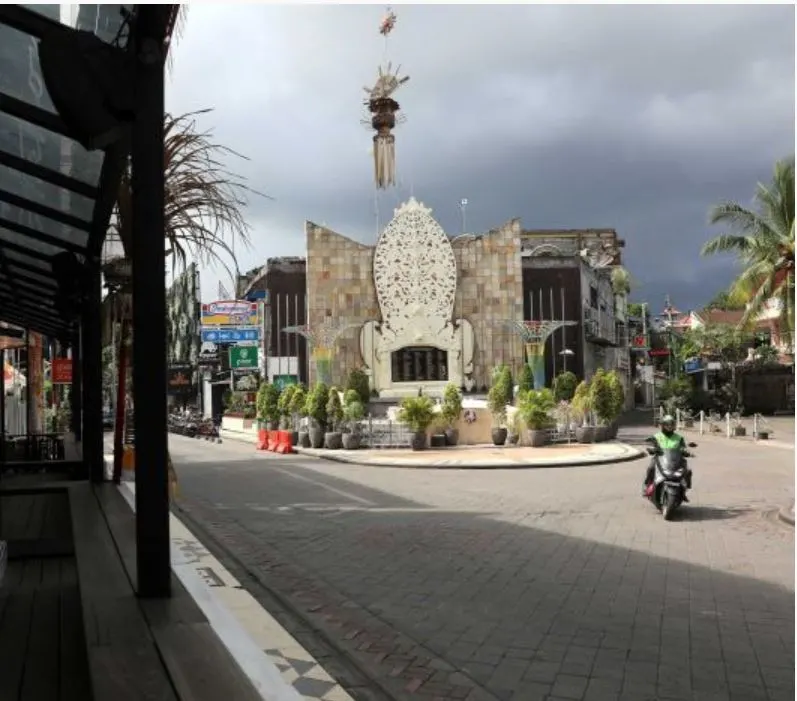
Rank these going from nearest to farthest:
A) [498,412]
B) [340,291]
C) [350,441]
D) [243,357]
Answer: [350,441], [498,412], [340,291], [243,357]

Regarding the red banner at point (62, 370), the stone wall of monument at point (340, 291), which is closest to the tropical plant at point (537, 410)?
the red banner at point (62, 370)

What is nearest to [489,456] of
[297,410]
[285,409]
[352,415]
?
[352,415]

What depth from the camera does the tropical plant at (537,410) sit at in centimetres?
2480

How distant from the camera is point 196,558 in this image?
7246mm

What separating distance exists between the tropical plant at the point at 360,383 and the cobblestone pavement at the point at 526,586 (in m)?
24.1

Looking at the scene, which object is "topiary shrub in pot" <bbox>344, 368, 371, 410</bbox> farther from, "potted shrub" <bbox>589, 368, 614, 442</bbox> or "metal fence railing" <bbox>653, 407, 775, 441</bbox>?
"potted shrub" <bbox>589, 368, 614, 442</bbox>

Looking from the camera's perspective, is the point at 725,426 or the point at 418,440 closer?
the point at 418,440

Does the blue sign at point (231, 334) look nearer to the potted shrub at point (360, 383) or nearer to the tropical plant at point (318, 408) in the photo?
the potted shrub at point (360, 383)

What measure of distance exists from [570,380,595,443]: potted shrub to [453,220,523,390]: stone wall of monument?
47.8ft

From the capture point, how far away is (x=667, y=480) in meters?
10.4

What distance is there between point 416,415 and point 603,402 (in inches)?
248

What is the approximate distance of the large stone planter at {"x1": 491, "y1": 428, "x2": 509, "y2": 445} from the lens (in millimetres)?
25484

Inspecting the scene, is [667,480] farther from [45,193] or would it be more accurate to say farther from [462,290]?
[462,290]

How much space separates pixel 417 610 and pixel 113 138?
4103 mm
